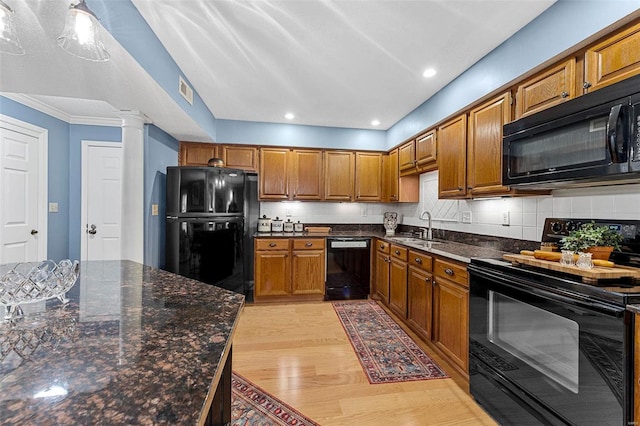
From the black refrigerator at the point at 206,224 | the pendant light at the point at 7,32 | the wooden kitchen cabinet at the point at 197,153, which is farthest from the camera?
the wooden kitchen cabinet at the point at 197,153

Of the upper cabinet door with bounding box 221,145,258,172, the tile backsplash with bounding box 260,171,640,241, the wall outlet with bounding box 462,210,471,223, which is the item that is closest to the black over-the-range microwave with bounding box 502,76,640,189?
the tile backsplash with bounding box 260,171,640,241

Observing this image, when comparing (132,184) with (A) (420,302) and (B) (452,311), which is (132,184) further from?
(B) (452,311)

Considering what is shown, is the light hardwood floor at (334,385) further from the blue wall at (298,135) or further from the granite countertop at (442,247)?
the blue wall at (298,135)

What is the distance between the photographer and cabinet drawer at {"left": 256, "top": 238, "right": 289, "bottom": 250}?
3.68 metres

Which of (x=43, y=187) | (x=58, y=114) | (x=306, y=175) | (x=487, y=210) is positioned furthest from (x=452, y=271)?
(x=58, y=114)

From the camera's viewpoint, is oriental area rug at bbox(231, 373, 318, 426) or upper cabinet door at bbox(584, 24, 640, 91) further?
oriental area rug at bbox(231, 373, 318, 426)

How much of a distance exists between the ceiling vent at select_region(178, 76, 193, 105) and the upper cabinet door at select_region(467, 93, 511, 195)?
254cm

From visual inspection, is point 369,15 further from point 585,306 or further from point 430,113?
point 585,306

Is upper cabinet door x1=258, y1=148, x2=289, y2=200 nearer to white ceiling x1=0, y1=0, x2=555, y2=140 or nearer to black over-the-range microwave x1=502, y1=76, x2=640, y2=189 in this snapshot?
white ceiling x1=0, y1=0, x2=555, y2=140

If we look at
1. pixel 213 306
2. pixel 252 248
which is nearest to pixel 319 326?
pixel 252 248

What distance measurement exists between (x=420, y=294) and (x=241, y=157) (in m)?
2.83

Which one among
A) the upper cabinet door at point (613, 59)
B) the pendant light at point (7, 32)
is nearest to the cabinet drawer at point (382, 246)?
the upper cabinet door at point (613, 59)

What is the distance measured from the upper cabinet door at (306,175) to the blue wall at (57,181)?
110 inches

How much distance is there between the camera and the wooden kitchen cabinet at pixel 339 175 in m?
4.16
